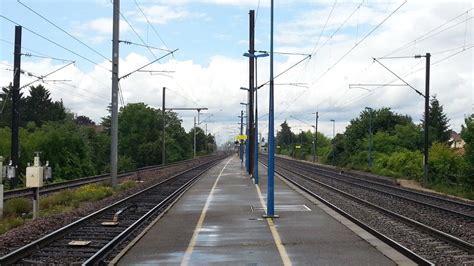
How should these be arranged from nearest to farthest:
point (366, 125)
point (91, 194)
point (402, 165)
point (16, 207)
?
point (16, 207)
point (91, 194)
point (402, 165)
point (366, 125)

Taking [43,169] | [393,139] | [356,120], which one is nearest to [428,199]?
[43,169]

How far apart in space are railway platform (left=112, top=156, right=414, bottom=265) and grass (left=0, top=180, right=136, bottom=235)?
391cm

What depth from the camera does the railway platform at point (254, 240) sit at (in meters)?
11.0

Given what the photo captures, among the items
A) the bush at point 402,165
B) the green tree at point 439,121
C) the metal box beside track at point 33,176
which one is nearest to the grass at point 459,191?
the bush at point 402,165

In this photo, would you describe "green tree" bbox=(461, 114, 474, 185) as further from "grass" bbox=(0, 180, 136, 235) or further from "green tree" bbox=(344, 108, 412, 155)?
"green tree" bbox=(344, 108, 412, 155)

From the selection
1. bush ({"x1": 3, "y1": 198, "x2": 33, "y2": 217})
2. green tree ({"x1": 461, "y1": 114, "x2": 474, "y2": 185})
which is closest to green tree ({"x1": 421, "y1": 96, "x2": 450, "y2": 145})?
green tree ({"x1": 461, "y1": 114, "x2": 474, "y2": 185})

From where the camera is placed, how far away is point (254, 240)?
43.7ft

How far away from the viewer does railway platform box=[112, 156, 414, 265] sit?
36.0 feet

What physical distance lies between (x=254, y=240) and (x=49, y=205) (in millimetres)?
12295

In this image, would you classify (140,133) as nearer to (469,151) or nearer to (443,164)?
(443,164)

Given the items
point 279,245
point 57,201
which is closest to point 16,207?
point 57,201

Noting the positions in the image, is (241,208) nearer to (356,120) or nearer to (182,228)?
(182,228)

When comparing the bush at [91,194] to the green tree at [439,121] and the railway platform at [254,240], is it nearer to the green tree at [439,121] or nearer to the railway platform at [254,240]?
the railway platform at [254,240]

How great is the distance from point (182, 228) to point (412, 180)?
40045 mm
